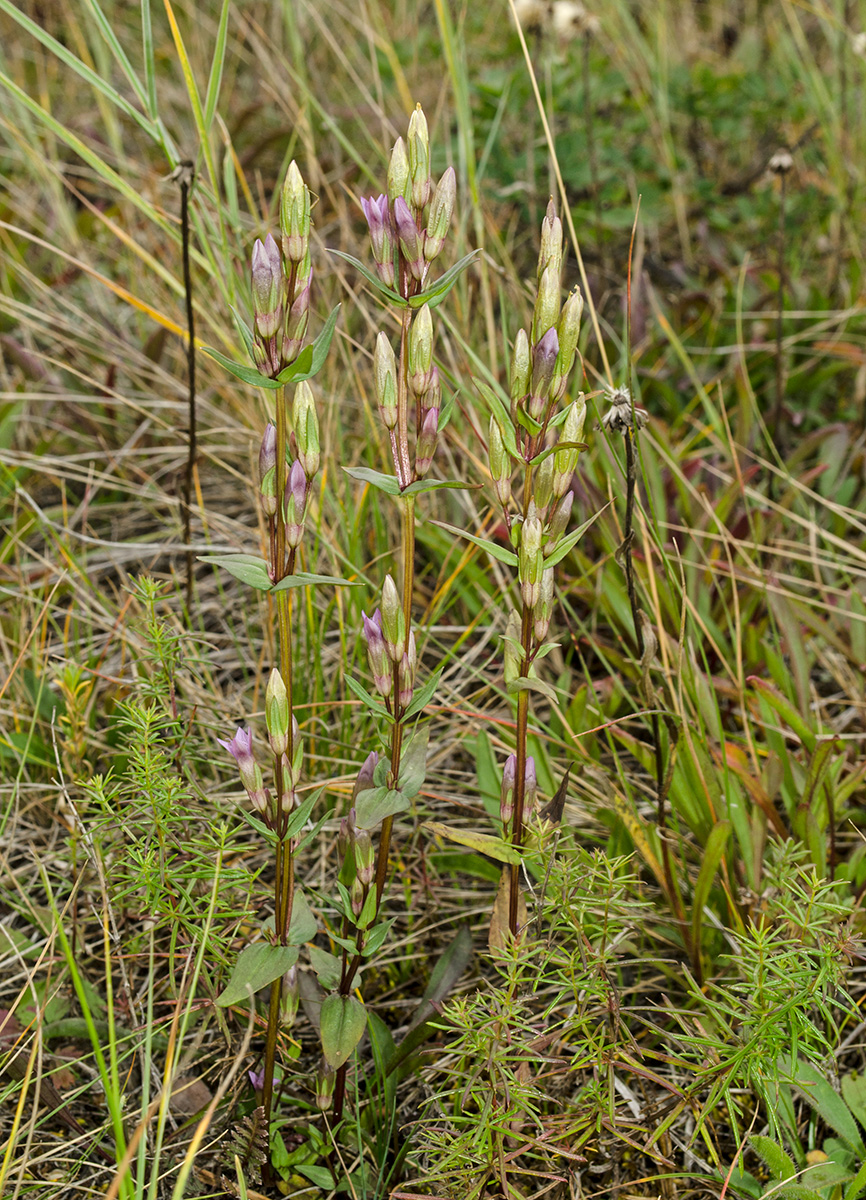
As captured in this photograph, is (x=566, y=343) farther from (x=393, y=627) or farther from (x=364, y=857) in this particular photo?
(x=364, y=857)

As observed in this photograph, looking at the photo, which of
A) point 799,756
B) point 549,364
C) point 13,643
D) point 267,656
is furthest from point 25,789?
point 799,756

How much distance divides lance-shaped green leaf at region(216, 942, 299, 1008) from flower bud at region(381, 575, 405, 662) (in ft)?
1.23

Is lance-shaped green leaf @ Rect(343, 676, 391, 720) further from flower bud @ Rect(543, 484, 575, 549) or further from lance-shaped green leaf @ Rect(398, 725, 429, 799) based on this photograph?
flower bud @ Rect(543, 484, 575, 549)

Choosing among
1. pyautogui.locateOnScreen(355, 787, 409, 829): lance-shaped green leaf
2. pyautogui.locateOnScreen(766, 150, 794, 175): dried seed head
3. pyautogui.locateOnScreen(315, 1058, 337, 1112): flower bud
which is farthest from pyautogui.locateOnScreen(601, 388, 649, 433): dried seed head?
pyautogui.locateOnScreen(766, 150, 794, 175): dried seed head

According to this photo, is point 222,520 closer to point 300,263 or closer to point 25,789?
point 25,789

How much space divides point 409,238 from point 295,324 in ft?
0.51

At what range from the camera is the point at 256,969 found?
1144mm

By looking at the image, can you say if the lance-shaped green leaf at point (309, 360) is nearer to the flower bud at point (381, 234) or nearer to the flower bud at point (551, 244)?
the flower bud at point (381, 234)

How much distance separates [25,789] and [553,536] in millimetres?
1218

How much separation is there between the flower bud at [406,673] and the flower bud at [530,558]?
0.48 ft

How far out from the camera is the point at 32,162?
3219mm

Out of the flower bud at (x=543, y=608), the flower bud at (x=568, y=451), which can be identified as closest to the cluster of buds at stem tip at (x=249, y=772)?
the flower bud at (x=543, y=608)

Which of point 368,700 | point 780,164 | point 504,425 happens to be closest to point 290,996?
point 368,700

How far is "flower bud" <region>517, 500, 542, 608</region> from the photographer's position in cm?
114
